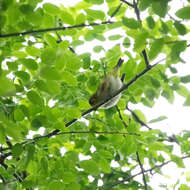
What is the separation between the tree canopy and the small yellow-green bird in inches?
3.1

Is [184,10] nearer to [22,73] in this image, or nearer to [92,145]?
[22,73]

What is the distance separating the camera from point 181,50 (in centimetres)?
150

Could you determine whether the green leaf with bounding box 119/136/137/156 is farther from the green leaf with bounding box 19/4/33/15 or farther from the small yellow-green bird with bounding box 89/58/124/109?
the green leaf with bounding box 19/4/33/15

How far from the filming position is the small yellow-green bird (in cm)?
230

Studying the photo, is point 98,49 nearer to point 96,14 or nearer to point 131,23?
point 96,14

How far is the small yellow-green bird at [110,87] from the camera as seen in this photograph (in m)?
2.30

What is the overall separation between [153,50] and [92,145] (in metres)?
1.43

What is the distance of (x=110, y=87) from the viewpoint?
2.32m

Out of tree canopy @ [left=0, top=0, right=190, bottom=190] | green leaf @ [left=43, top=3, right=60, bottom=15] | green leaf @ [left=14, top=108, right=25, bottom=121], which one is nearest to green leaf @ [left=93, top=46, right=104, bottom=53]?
tree canopy @ [left=0, top=0, right=190, bottom=190]

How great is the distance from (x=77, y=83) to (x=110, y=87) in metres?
0.40

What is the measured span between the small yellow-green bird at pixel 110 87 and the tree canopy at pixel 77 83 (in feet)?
Answer: 0.26

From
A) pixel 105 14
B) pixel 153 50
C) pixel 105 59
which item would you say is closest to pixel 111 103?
pixel 105 59

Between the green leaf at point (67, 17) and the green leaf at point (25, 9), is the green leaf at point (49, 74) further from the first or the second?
the green leaf at point (67, 17)

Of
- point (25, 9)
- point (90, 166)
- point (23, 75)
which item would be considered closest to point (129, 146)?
point (90, 166)
